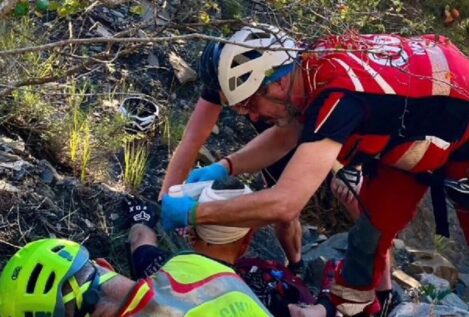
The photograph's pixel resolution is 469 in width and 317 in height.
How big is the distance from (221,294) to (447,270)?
12.6 feet

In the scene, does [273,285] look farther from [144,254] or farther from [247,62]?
[247,62]

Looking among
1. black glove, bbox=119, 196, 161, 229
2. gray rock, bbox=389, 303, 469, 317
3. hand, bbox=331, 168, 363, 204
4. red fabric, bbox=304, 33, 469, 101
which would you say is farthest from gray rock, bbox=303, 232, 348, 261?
red fabric, bbox=304, 33, 469, 101

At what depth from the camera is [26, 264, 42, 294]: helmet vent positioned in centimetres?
236

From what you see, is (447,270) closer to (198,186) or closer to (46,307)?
(198,186)

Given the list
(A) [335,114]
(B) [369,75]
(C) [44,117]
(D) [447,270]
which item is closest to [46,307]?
(A) [335,114]

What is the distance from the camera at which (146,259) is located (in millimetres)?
3432

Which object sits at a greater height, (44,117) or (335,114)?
(335,114)

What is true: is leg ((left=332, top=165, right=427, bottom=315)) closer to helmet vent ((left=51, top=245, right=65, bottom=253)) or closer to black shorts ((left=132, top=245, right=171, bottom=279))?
black shorts ((left=132, top=245, right=171, bottom=279))

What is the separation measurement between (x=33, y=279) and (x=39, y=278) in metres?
Result: 0.02

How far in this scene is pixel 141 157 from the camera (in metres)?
4.98

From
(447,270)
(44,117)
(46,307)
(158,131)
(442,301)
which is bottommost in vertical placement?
(447,270)

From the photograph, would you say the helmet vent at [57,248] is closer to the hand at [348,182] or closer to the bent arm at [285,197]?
the bent arm at [285,197]

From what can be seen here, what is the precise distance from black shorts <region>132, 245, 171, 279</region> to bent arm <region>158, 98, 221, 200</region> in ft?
2.16

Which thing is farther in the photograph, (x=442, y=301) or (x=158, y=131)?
(x=158, y=131)
